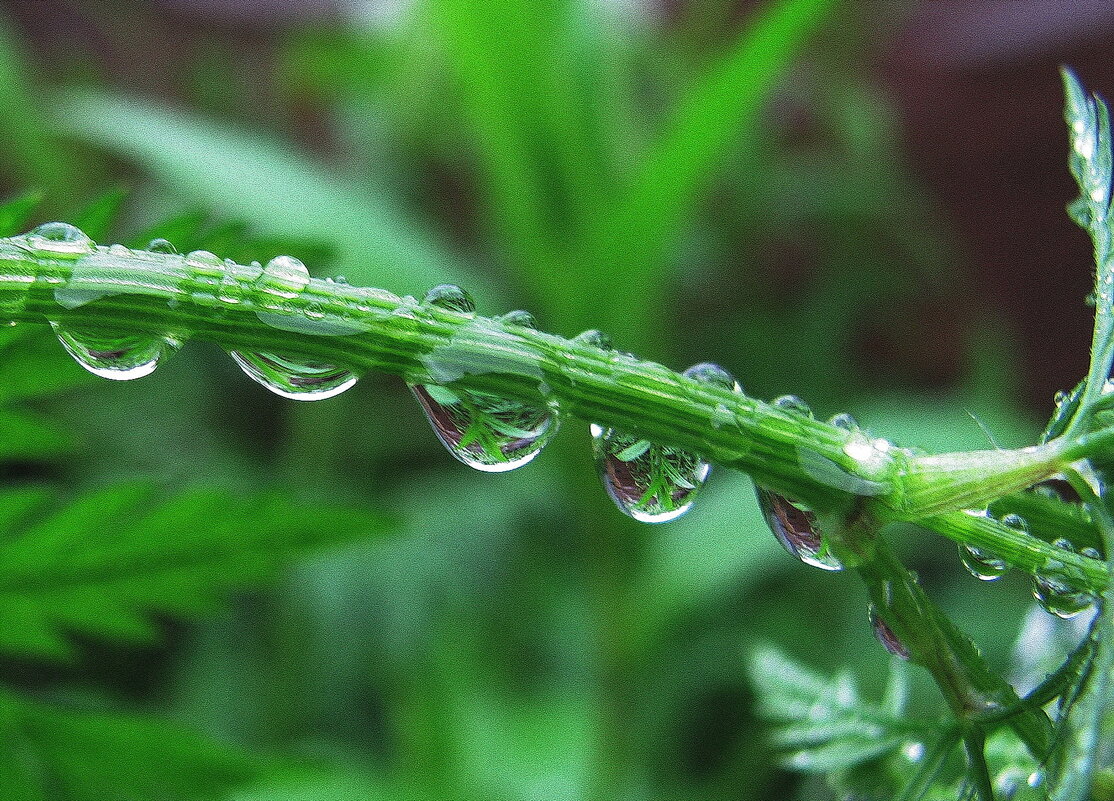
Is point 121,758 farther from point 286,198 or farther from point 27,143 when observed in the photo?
point 27,143

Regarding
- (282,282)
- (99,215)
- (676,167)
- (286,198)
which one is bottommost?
(282,282)

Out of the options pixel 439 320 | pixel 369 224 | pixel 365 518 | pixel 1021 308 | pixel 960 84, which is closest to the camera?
pixel 439 320

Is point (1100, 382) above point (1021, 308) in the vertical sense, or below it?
below

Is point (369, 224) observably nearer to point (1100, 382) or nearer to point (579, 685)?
point (579, 685)

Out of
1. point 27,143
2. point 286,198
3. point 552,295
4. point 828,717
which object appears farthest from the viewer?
point 27,143

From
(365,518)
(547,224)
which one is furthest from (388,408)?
(365,518)

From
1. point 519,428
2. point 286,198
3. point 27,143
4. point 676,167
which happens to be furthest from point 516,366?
point 27,143

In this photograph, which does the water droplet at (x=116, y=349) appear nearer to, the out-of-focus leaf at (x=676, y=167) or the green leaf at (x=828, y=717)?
the green leaf at (x=828, y=717)
